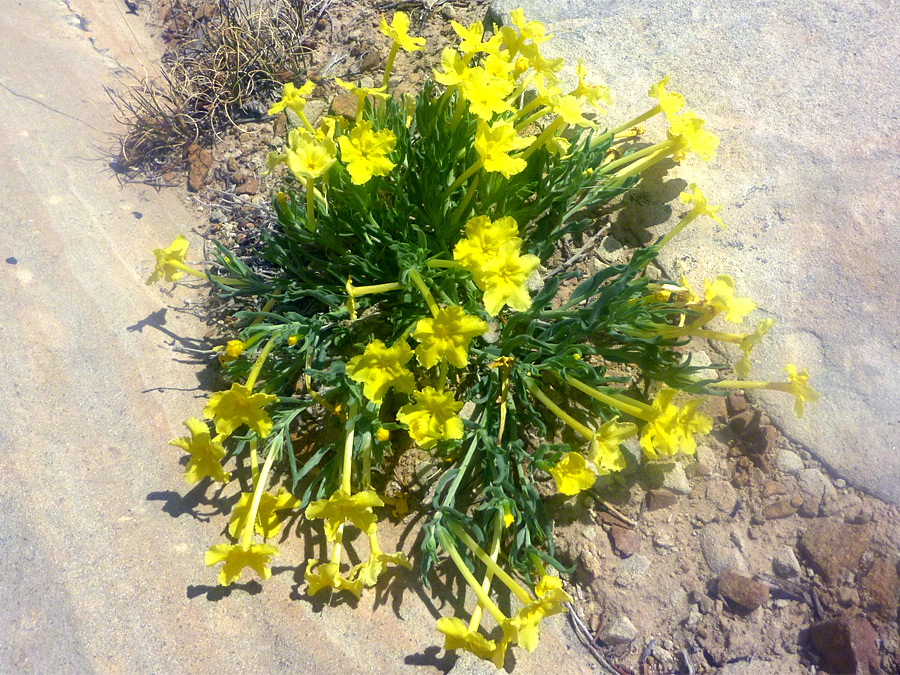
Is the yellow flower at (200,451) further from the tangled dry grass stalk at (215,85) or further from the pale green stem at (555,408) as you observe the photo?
the tangled dry grass stalk at (215,85)

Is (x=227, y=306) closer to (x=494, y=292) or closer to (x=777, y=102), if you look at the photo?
(x=494, y=292)

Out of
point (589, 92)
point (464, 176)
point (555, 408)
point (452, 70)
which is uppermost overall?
point (452, 70)

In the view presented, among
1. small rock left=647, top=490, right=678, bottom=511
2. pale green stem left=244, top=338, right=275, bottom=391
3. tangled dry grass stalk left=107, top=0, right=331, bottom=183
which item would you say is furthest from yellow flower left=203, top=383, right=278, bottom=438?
tangled dry grass stalk left=107, top=0, right=331, bottom=183

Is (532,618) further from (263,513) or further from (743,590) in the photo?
(263,513)

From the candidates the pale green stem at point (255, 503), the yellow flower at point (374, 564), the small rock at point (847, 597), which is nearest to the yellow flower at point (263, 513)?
the pale green stem at point (255, 503)

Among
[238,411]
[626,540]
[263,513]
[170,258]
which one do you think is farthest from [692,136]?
[263,513]

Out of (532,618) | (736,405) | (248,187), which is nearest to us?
(532,618)

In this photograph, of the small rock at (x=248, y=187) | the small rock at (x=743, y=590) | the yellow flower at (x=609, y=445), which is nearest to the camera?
the yellow flower at (x=609, y=445)

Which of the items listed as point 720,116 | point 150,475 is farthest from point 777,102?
point 150,475
